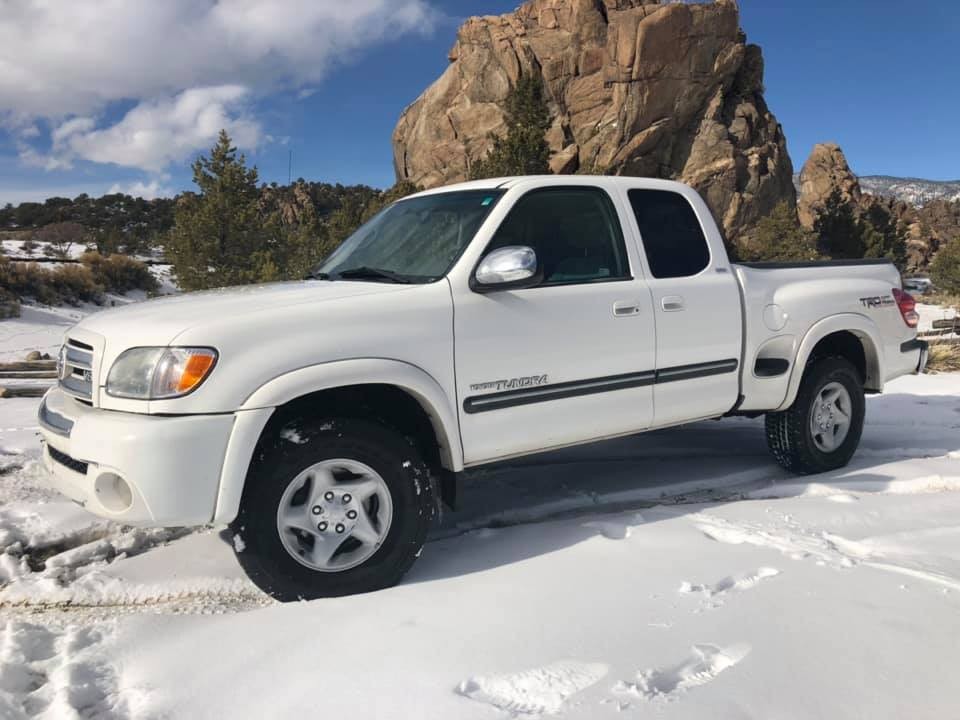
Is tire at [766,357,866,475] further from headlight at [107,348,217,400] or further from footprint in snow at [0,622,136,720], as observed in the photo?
footprint in snow at [0,622,136,720]

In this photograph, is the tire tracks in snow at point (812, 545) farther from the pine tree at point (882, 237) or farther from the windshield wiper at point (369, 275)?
the pine tree at point (882, 237)

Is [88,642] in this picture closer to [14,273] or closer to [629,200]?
[629,200]

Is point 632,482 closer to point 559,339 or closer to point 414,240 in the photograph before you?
point 559,339

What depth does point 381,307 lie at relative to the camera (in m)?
3.44

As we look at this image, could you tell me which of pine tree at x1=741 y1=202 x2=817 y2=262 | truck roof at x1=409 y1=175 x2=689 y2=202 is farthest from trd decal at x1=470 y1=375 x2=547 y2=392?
pine tree at x1=741 y1=202 x2=817 y2=262

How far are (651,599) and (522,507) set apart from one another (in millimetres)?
1674

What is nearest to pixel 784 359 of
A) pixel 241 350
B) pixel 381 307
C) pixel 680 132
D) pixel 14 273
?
pixel 381 307

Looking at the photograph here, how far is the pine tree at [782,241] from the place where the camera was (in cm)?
3751

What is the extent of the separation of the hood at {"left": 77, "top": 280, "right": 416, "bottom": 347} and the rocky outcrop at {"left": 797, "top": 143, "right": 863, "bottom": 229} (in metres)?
86.6

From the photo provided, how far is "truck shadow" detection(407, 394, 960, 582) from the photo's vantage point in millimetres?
3963

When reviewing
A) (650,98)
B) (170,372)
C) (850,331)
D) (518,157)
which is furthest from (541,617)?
(650,98)

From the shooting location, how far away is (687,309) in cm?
447

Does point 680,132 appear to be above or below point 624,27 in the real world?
below

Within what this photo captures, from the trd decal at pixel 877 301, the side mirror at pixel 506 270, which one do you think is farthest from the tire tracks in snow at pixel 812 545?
the trd decal at pixel 877 301
